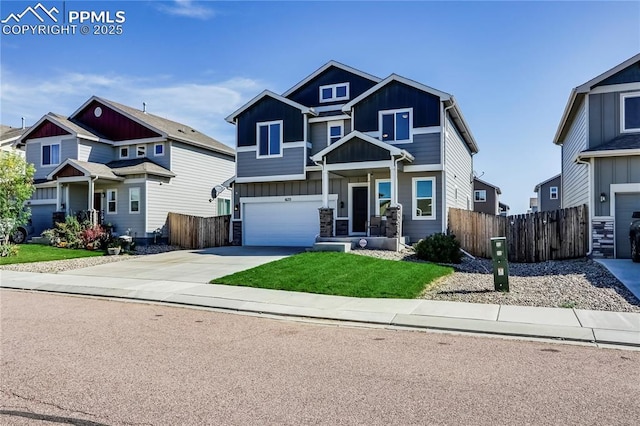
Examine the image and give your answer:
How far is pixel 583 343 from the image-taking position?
23.1 ft

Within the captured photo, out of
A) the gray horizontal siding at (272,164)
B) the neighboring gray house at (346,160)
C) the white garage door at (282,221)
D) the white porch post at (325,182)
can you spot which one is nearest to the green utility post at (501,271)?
the neighboring gray house at (346,160)

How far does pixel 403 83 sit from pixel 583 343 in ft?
49.7

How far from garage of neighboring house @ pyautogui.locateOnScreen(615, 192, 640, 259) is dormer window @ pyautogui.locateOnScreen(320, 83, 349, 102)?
41.1 feet

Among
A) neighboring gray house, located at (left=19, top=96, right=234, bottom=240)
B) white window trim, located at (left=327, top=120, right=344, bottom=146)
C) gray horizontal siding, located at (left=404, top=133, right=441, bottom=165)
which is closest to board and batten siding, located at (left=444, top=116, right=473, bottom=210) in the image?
gray horizontal siding, located at (left=404, top=133, right=441, bottom=165)

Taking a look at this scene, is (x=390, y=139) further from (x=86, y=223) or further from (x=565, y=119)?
(x=86, y=223)

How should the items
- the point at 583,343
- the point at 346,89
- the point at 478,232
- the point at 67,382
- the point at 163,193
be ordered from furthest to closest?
1. the point at 163,193
2. the point at 346,89
3. the point at 478,232
4. the point at 583,343
5. the point at 67,382

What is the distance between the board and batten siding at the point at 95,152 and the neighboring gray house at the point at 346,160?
8.88m

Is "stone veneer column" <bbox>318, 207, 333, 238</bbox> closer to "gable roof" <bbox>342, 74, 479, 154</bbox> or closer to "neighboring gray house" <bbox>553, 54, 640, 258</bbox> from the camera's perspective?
"gable roof" <bbox>342, 74, 479, 154</bbox>

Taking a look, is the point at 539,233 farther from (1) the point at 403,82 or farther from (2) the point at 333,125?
(2) the point at 333,125

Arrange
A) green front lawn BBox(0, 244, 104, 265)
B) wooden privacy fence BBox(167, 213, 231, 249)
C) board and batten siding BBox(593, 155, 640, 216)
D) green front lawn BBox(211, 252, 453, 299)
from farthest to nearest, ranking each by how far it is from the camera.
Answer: wooden privacy fence BBox(167, 213, 231, 249)
green front lawn BBox(0, 244, 104, 265)
board and batten siding BBox(593, 155, 640, 216)
green front lawn BBox(211, 252, 453, 299)

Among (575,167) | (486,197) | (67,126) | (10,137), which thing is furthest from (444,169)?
(486,197)

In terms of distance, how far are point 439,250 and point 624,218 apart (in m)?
6.10

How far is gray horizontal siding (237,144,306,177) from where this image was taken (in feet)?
73.5

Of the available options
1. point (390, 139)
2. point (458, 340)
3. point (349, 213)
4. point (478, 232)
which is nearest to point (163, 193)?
point (349, 213)
